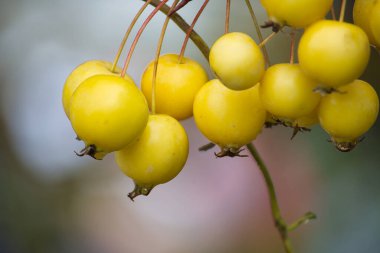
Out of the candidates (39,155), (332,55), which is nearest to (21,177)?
(39,155)

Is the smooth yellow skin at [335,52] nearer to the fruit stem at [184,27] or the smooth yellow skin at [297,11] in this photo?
the smooth yellow skin at [297,11]

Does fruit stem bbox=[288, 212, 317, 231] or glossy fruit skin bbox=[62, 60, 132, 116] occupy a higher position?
glossy fruit skin bbox=[62, 60, 132, 116]

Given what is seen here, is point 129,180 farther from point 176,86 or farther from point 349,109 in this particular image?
point 349,109

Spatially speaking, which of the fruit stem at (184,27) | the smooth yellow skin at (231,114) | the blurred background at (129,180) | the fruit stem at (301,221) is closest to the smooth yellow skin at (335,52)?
the smooth yellow skin at (231,114)

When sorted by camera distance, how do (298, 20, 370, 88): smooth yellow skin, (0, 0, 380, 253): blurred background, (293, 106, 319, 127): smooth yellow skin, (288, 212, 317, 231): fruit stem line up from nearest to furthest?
(298, 20, 370, 88): smooth yellow skin → (293, 106, 319, 127): smooth yellow skin → (288, 212, 317, 231): fruit stem → (0, 0, 380, 253): blurred background

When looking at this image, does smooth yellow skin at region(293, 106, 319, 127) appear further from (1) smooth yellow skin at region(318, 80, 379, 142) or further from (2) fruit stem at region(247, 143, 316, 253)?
(2) fruit stem at region(247, 143, 316, 253)

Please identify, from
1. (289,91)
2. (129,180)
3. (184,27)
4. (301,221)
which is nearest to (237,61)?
(289,91)

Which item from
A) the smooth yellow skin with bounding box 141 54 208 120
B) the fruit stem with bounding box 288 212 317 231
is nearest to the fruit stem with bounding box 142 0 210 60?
the smooth yellow skin with bounding box 141 54 208 120

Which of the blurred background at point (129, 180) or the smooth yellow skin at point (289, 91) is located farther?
the blurred background at point (129, 180)
